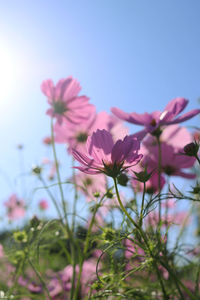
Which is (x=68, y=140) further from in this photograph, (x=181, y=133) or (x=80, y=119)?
(x=181, y=133)

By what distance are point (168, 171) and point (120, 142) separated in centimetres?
25

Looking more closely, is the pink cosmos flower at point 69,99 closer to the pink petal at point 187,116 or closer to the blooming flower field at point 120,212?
the blooming flower field at point 120,212

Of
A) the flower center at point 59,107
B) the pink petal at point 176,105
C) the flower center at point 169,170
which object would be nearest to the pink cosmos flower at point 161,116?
the pink petal at point 176,105

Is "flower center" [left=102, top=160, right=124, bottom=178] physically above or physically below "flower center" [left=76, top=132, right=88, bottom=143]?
below

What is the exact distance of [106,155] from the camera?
0.32 meters

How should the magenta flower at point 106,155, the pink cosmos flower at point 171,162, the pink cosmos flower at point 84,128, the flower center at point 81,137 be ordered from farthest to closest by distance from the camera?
the flower center at point 81,137 → the pink cosmos flower at point 84,128 → the pink cosmos flower at point 171,162 → the magenta flower at point 106,155

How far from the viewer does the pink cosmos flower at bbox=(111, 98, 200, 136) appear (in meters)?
0.40

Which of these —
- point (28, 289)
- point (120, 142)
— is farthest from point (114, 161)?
point (28, 289)

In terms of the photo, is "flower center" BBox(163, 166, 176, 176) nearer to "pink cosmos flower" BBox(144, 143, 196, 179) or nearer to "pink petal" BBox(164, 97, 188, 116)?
"pink cosmos flower" BBox(144, 143, 196, 179)

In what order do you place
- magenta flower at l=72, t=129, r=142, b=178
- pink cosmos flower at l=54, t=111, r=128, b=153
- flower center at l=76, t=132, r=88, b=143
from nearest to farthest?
magenta flower at l=72, t=129, r=142, b=178 → pink cosmos flower at l=54, t=111, r=128, b=153 → flower center at l=76, t=132, r=88, b=143

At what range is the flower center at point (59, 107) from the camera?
0.66 m

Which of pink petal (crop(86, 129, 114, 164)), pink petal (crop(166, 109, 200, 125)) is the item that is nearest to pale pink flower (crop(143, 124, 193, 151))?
pink petal (crop(166, 109, 200, 125))

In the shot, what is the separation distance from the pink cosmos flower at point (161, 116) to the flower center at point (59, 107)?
9.3 inches

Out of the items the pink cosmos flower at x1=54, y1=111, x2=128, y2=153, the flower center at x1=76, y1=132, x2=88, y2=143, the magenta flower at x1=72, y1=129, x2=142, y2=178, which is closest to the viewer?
the magenta flower at x1=72, y1=129, x2=142, y2=178
